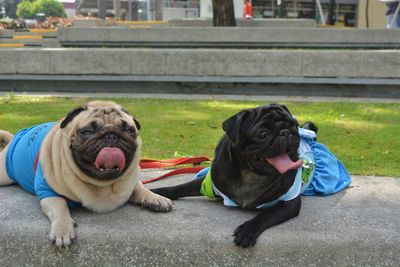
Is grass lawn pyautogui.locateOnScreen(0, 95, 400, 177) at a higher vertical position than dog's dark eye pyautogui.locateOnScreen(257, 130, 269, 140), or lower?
lower

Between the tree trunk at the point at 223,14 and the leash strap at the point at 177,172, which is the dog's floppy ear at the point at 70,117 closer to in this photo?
the leash strap at the point at 177,172

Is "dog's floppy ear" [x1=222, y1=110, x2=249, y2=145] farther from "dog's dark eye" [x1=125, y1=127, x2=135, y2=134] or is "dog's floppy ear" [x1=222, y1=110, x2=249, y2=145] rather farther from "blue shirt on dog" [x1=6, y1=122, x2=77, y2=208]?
"blue shirt on dog" [x1=6, y1=122, x2=77, y2=208]

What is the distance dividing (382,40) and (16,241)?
41.4ft

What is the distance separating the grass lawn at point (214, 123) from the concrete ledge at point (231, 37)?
466 cm

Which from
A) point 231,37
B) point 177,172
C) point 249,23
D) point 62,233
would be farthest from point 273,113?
point 249,23

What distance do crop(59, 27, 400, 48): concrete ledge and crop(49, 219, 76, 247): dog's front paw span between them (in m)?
10.7

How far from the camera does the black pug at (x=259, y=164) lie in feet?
10.8

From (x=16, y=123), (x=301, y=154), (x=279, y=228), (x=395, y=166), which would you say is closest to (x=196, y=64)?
(x=16, y=123)

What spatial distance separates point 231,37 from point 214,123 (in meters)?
6.37

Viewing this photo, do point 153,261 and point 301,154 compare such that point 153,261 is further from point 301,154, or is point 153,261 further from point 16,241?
point 301,154

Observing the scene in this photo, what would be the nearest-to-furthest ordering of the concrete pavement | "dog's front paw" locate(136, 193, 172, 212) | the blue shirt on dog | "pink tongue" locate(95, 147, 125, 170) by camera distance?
"pink tongue" locate(95, 147, 125, 170) → the blue shirt on dog → "dog's front paw" locate(136, 193, 172, 212) → the concrete pavement

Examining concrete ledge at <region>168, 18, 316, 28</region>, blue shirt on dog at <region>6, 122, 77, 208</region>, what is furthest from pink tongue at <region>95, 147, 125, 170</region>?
concrete ledge at <region>168, 18, 316, 28</region>

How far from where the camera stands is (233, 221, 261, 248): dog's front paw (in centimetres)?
333

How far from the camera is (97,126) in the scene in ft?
10.7
